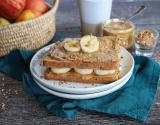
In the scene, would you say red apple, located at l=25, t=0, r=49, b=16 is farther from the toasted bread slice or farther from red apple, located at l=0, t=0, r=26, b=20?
the toasted bread slice

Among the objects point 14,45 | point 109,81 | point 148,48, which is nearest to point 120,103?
point 109,81

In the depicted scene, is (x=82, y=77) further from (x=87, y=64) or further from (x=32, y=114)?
(x=32, y=114)

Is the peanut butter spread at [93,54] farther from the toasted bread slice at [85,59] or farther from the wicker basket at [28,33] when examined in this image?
the wicker basket at [28,33]

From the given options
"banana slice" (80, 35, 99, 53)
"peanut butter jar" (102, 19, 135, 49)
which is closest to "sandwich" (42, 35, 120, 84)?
"banana slice" (80, 35, 99, 53)

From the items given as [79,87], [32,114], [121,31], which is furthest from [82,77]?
[121,31]

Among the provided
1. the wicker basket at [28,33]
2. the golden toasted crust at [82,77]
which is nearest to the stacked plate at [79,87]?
the golden toasted crust at [82,77]

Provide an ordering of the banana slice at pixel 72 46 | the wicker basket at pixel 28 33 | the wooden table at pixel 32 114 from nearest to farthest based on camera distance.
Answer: the wooden table at pixel 32 114 < the banana slice at pixel 72 46 < the wicker basket at pixel 28 33
